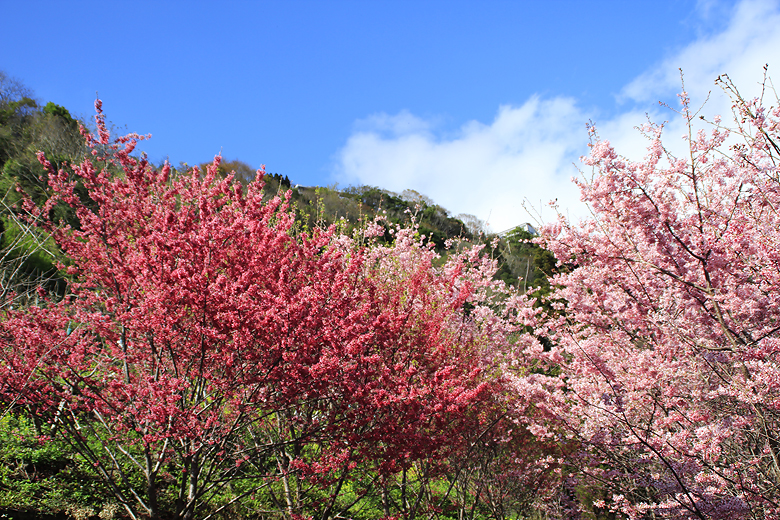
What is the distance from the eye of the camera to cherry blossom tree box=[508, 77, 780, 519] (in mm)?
3998

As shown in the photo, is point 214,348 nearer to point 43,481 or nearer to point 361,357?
point 361,357

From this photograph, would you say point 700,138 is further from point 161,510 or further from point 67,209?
point 67,209

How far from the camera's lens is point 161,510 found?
234 inches

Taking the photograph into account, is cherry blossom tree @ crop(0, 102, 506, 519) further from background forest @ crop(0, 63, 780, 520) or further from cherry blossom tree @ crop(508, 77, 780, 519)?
cherry blossom tree @ crop(508, 77, 780, 519)

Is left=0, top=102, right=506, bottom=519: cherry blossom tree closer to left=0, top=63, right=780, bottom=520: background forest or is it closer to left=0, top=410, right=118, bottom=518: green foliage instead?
left=0, top=63, right=780, bottom=520: background forest

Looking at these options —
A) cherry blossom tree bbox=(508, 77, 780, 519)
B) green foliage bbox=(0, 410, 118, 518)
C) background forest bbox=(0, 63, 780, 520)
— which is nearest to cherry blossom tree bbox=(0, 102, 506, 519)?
background forest bbox=(0, 63, 780, 520)

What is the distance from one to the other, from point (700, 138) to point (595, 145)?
111 centimetres

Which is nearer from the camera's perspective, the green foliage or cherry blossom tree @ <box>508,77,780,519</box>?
cherry blossom tree @ <box>508,77,780,519</box>

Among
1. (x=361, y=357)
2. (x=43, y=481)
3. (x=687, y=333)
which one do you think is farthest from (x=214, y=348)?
(x=687, y=333)

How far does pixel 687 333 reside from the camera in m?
4.96

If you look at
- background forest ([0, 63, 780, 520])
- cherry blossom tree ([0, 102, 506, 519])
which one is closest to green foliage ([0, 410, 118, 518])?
background forest ([0, 63, 780, 520])

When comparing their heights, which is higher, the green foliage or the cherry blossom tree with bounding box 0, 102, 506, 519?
the cherry blossom tree with bounding box 0, 102, 506, 519

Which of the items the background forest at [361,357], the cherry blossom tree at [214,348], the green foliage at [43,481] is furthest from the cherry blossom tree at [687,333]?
the green foliage at [43,481]

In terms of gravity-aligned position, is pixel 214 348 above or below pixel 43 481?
above
